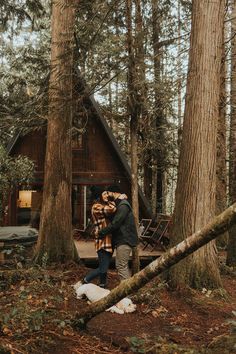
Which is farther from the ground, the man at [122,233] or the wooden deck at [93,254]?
the man at [122,233]

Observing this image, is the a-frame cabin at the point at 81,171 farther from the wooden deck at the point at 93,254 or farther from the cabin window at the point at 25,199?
the wooden deck at the point at 93,254

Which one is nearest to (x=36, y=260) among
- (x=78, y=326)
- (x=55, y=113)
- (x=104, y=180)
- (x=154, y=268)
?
(x=55, y=113)

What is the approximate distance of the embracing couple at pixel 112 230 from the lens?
6930mm

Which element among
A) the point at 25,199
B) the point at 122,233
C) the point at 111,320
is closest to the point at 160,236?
the point at 122,233

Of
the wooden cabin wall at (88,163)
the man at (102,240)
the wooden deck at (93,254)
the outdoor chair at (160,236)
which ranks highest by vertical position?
the wooden cabin wall at (88,163)

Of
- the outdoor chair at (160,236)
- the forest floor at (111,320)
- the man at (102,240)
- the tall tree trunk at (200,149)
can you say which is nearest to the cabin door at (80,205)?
the outdoor chair at (160,236)

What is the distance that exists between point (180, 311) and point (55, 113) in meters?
5.04

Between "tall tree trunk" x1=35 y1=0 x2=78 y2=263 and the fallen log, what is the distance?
15.3ft

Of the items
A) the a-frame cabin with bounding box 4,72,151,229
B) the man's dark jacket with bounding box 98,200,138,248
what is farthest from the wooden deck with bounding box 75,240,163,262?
the man's dark jacket with bounding box 98,200,138,248

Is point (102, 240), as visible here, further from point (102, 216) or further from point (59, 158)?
point (59, 158)

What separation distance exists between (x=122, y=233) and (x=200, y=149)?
200 cm

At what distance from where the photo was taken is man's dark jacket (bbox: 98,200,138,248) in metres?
6.84

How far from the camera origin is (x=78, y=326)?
4.63 meters

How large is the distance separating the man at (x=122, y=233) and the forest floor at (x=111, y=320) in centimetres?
59
